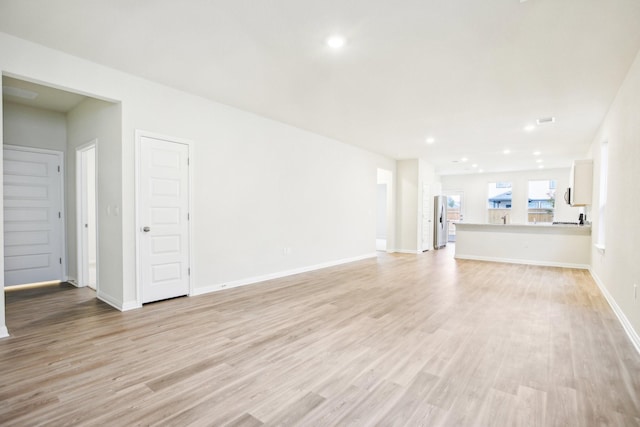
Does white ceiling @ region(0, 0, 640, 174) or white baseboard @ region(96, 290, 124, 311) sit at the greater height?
white ceiling @ region(0, 0, 640, 174)

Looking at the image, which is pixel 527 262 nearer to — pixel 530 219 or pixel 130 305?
pixel 530 219

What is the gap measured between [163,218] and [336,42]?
9.57 feet

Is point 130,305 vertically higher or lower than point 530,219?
lower

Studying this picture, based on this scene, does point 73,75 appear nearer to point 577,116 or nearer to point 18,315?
point 18,315

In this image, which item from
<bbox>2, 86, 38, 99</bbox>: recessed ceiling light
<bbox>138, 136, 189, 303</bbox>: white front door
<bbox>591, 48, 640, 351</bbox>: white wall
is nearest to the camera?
<bbox>591, 48, 640, 351</bbox>: white wall

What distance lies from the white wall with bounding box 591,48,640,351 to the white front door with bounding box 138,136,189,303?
15.9 feet

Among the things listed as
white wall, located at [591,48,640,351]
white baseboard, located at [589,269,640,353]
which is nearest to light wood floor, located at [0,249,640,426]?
white baseboard, located at [589,269,640,353]

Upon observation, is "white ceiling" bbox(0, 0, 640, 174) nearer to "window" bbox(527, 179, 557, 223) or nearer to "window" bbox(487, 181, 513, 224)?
"window" bbox(527, 179, 557, 223)

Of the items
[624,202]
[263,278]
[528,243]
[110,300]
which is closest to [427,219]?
[528,243]

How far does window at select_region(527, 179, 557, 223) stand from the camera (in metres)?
11.3

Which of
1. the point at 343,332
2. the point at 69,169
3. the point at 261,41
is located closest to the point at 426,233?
the point at 343,332

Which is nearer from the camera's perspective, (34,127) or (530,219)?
(34,127)

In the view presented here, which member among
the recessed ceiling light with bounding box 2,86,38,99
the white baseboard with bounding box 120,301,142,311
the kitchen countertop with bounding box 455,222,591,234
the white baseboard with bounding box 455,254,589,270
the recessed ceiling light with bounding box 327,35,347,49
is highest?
the recessed ceiling light with bounding box 327,35,347,49

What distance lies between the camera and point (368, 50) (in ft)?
9.93
